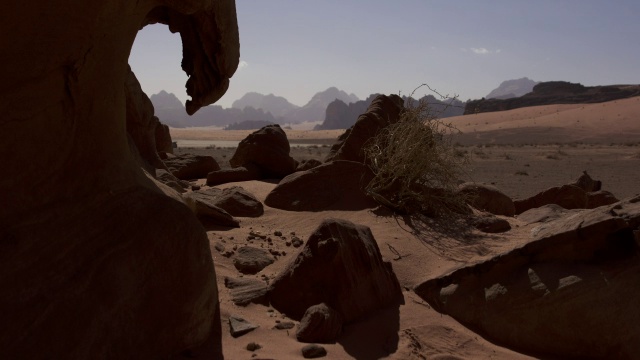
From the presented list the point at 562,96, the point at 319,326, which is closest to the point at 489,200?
the point at 319,326

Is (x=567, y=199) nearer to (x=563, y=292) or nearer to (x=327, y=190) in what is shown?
(x=327, y=190)

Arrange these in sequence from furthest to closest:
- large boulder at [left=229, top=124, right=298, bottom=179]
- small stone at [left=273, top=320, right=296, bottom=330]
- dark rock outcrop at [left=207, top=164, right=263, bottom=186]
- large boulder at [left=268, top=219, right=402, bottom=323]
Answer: large boulder at [left=229, top=124, right=298, bottom=179], dark rock outcrop at [left=207, top=164, right=263, bottom=186], large boulder at [left=268, top=219, right=402, bottom=323], small stone at [left=273, top=320, right=296, bottom=330]

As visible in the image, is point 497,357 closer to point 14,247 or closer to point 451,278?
point 451,278

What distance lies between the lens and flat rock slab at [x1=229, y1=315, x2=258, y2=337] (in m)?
3.16

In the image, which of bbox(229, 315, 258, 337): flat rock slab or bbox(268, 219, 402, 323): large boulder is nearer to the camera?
bbox(229, 315, 258, 337): flat rock slab

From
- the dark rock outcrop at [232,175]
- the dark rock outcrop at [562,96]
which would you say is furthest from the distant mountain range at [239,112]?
the dark rock outcrop at [232,175]

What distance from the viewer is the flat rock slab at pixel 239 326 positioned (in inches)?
124

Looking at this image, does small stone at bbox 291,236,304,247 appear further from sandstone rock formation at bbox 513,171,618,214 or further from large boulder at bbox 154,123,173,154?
large boulder at bbox 154,123,173,154

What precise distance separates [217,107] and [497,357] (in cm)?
14698

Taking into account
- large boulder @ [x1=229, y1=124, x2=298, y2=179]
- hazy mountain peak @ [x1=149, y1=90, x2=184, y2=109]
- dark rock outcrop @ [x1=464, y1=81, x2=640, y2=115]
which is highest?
hazy mountain peak @ [x1=149, y1=90, x2=184, y2=109]

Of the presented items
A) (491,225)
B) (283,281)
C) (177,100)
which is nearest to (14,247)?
(283,281)

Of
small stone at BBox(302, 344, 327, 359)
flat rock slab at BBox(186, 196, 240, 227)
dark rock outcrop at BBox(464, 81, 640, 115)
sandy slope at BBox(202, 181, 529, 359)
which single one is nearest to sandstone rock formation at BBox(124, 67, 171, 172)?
flat rock slab at BBox(186, 196, 240, 227)

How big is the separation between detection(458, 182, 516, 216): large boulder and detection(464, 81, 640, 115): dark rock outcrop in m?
50.3

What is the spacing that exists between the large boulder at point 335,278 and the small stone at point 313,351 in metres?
0.47
